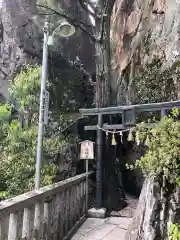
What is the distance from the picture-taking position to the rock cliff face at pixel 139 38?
9555 mm

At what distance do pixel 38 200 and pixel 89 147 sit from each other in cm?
403

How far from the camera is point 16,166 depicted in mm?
9227

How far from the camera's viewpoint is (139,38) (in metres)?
11.4

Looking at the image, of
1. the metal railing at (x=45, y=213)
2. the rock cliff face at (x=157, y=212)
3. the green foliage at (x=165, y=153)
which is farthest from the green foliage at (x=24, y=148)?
the green foliage at (x=165, y=153)

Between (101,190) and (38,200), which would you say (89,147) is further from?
(38,200)

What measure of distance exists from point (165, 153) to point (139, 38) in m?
8.06

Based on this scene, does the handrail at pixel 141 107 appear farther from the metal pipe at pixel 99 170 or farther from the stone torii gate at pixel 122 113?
the metal pipe at pixel 99 170

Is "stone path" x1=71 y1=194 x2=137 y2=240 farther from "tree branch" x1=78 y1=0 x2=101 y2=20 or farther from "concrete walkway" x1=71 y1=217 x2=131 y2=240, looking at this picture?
"tree branch" x1=78 y1=0 x2=101 y2=20

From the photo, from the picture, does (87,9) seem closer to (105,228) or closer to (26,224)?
(105,228)

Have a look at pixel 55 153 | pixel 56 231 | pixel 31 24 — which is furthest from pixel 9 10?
pixel 56 231

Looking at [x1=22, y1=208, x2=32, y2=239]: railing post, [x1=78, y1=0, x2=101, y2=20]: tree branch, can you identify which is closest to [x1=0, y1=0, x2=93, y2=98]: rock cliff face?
[x1=78, y1=0, x2=101, y2=20]: tree branch

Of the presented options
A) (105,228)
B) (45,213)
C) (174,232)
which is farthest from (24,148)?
(174,232)

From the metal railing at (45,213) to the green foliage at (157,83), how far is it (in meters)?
3.90

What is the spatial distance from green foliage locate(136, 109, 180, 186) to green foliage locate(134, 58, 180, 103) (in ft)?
14.4
